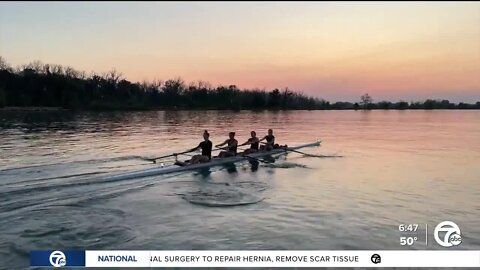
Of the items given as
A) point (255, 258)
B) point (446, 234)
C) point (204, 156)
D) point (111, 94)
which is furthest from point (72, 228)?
point (111, 94)

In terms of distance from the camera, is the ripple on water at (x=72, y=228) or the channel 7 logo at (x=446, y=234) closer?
the channel 7 logo at (x=446, y=234)

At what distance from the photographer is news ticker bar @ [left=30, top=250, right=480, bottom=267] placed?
16.8 feet

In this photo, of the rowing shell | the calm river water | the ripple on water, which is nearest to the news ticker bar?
the calm river water

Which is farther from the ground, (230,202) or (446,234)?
(446,234)

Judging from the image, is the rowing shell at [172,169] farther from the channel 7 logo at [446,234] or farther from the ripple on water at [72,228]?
the channel 7 logo at [446,234]

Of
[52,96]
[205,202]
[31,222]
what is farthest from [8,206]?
[52,96]

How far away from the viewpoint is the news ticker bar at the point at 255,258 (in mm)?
5109

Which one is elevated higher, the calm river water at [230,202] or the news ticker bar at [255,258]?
the news ticker bar at [255,258]

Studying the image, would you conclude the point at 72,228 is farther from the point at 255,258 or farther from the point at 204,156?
the point at 204,156

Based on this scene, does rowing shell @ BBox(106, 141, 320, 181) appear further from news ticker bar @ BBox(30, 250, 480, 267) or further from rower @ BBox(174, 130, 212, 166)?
news ticker bar @ BBox(30, 250, 480, 267)

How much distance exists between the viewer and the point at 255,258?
211 inches

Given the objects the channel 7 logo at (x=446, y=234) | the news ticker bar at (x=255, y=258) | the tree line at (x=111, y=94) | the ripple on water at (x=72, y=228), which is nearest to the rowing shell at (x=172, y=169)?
the ripple on water at (x=72, y=228)

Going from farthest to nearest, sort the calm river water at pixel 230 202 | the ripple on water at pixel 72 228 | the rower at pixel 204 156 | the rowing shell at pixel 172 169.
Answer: the rower at pixel 204 156
the rowing shell at pixel 172 169
the calm river water at pixel 230 202
the ripple on water at pixel 72 228

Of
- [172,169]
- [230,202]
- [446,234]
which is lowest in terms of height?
[230,202]
